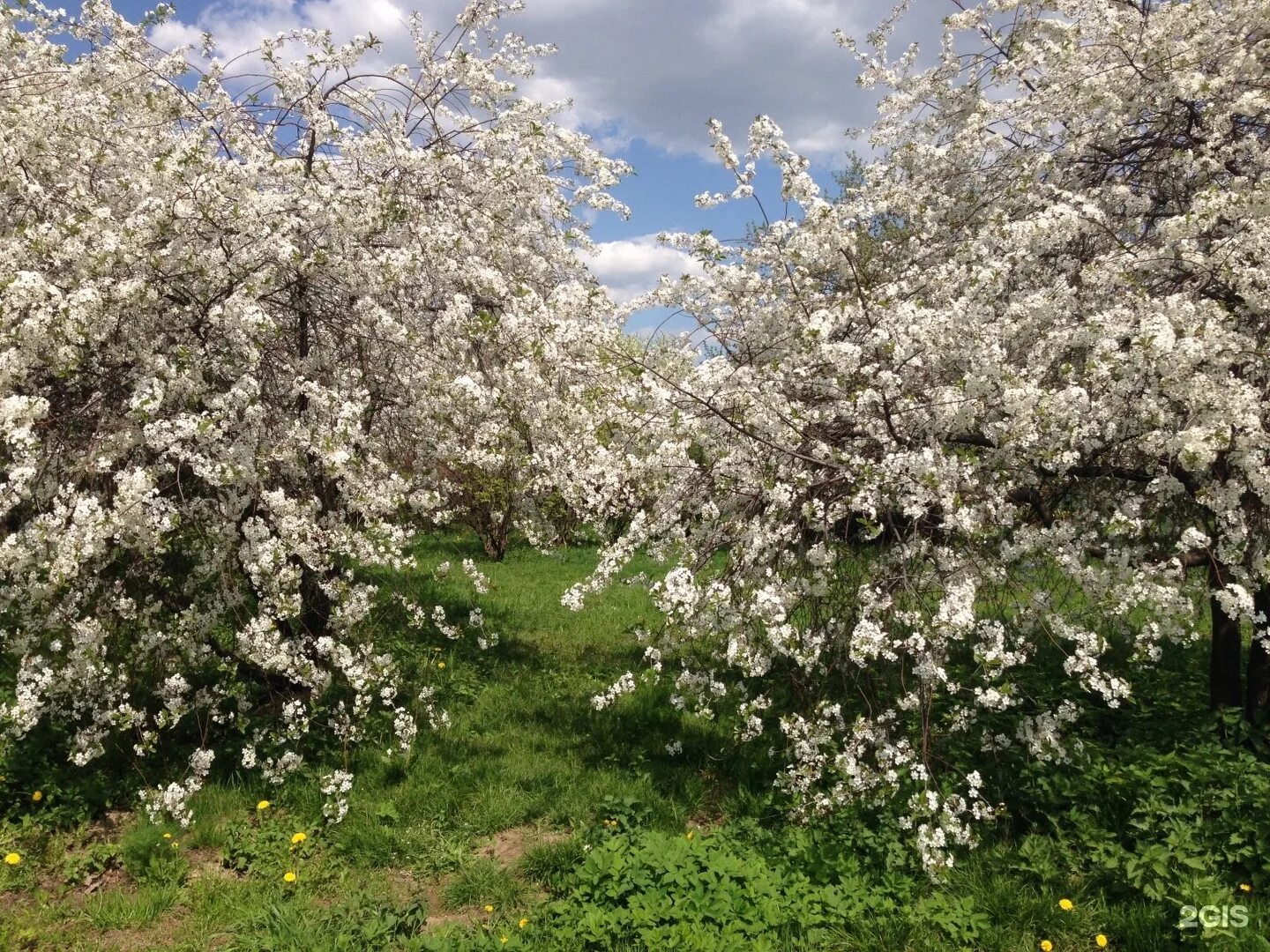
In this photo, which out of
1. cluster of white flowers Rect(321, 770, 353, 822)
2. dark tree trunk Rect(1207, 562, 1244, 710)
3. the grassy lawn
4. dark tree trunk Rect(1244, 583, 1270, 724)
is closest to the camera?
the grassy lawn

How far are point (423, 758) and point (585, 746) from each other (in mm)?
1221

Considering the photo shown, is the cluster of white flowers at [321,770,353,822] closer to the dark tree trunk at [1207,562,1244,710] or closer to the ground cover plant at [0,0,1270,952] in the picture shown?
the ground cover plant at [0,0,1270,952]

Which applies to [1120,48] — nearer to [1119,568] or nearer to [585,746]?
[1119,568]

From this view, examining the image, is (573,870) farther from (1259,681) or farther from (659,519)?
(1259,681)

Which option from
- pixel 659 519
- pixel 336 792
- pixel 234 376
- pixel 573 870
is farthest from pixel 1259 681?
pixel 234 376

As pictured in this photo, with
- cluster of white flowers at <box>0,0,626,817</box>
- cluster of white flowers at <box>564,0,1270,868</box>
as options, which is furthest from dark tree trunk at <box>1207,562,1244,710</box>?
cluster of white flowers at <box>0,0,626,817</box>

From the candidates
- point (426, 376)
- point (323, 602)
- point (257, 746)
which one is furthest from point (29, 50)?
point (257, 746)

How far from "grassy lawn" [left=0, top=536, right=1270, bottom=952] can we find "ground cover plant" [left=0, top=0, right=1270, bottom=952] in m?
0.03

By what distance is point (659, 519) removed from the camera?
557 centimetres

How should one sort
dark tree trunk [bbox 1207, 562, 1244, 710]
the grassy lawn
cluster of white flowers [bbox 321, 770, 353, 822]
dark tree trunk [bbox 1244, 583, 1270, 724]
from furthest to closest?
1. dark tree trunk [bbox 1207, 562, 1244, 710]
2. dark tree trunk [bbox 1244, 583, 1270, 724]
3. cluster of white flowers [bbox 321, 770, 353, 822]
4. the grassy lawn

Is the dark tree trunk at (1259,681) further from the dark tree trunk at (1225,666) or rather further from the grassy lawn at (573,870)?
the grassy lawn at (573,870)

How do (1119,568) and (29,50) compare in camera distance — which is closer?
(1119,568)

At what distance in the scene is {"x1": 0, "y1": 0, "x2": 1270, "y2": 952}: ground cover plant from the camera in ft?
13.4

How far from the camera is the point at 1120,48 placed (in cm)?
587
